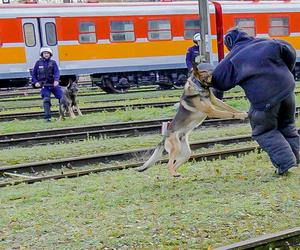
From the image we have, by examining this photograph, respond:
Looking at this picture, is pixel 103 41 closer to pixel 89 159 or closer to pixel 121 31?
pixel 121 31

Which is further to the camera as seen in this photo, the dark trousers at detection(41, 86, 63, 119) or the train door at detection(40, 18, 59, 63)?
the train door at detection(40, 18, 59, 63)

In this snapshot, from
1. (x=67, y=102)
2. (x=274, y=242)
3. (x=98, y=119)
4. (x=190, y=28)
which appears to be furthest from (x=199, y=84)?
(x=190, y=28)

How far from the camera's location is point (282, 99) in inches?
235

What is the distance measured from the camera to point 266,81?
5.89 metres

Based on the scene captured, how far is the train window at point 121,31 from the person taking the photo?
62.2 feet

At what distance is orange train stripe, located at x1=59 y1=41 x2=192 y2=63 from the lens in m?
18.7

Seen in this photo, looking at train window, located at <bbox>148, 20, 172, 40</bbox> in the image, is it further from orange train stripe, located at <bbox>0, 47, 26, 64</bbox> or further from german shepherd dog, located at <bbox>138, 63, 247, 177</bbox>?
german shepherd dog, located at <bbox>138, 63, 247, 177</bbox>

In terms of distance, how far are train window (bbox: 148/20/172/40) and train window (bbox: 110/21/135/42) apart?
27.0 inches

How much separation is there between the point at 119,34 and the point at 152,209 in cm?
1450

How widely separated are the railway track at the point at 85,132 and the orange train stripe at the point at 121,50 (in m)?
7.53

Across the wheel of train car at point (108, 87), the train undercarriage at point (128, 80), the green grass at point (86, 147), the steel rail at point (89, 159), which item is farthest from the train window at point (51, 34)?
the steel rail at point (89, 159)

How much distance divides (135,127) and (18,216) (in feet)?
19.6

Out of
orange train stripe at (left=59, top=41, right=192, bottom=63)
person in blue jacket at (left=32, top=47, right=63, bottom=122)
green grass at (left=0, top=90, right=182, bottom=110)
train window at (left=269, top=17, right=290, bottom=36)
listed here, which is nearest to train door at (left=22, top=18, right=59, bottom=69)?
orange train stripe at (left=59, top=41, right=192, bottom=63)

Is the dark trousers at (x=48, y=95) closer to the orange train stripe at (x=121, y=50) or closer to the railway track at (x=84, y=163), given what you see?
the railway track at (x=84, y=163)
